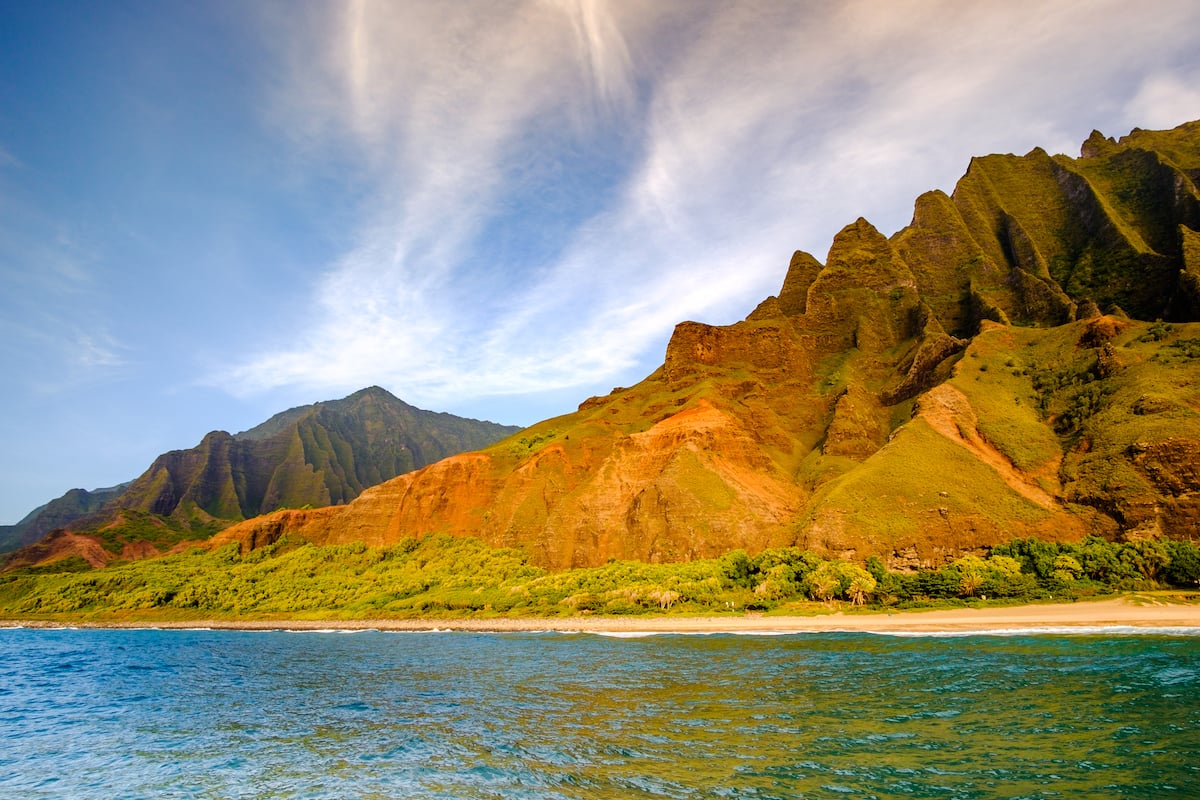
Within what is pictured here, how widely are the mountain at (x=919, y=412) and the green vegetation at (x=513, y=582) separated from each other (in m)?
5.05

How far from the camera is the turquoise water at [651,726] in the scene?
48.8 feet

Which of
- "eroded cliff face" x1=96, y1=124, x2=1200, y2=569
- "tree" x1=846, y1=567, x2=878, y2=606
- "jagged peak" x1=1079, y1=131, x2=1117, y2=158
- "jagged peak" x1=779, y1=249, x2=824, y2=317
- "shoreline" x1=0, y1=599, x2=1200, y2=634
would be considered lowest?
"shoreline" x1=0, y1=599, x2=1200, y2=634

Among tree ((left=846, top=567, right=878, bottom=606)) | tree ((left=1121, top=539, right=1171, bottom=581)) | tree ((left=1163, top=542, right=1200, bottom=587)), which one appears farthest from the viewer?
tree ((left=846, top=567, right=878, bottom=606))

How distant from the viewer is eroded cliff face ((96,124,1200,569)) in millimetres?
67688

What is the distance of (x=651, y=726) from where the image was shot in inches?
830

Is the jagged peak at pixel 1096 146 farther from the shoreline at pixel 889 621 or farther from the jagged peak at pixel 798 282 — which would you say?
the shoreline at pixel 889 621

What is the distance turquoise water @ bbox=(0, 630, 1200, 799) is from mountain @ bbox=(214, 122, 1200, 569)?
3301cm

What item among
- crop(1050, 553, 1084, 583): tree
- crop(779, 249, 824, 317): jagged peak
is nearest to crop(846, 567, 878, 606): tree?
crop(1050, 553, 1084, 583): tree

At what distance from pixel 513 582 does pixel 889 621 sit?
49.3 metres

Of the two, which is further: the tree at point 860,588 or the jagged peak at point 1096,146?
the jagged peak at point 1096,146

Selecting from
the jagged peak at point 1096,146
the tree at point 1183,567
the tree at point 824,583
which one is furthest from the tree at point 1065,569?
the jagged peak at point 1096,146

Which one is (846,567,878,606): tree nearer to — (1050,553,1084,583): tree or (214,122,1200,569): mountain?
(214,122,1200,569): mountain

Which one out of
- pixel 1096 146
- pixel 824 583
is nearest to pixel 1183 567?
pixel 824 583

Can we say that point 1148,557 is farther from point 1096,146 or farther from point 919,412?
point 1096,146
